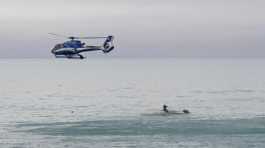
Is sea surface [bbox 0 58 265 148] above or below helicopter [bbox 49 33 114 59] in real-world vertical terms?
below

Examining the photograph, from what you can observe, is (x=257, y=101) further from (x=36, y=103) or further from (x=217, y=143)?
(x=217, y=143)

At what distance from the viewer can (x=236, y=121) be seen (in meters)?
A: 71.9

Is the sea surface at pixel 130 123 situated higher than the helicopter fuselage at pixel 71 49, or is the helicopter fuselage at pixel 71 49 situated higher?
the helicopter fuselage at pixel 71 49

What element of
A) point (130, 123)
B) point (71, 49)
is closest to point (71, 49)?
point (71, 49)

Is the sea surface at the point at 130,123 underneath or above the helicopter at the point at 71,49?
underneath

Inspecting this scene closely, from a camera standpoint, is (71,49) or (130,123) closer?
(71,49)

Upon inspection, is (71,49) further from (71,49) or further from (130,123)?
(130,123)

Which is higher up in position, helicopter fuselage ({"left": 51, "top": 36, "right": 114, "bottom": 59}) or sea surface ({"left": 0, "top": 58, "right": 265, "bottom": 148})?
helicopter fuselage ({"left": 51, "top": 36, "right": 114, "bottom": 59})

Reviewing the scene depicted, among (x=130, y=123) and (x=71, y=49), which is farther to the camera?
(x=130, y=123)

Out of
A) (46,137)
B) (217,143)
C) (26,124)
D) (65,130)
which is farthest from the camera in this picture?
(26,124)

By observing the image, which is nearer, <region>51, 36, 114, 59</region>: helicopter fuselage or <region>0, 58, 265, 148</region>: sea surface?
<region>51, 36, 114, 59</region>: helicopter fuselage

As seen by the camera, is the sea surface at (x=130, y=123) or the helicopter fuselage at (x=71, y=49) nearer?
the helicopter fuselage at (x=71, y=49)

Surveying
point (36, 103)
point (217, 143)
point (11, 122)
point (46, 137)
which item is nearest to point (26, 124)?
point (11, 122)

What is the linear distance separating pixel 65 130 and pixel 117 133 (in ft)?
19.5
